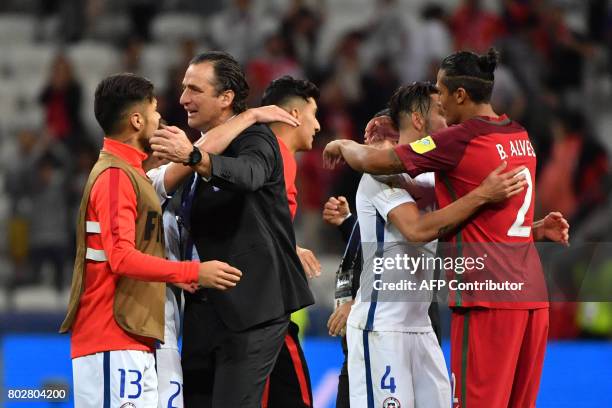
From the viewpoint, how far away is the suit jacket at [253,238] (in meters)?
4.80

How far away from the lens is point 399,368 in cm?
523

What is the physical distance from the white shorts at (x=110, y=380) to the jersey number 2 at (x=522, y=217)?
1687 millimetres

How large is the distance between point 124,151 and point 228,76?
581 millimetres

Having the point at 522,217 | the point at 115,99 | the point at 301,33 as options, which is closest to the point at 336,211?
the point at 522,217

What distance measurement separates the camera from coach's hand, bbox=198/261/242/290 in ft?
15.1

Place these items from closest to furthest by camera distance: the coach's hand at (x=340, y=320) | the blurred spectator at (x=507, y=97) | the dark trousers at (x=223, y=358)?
the dark trousers at (x=223, y=358) → the coach's hand at (x=340, y=320) → the blurred spectator at (x=507, y=97)

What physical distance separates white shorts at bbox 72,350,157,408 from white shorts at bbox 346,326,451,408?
1.07 meters

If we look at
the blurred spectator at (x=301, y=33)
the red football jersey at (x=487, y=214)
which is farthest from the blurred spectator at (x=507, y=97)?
the red football jersey at (x=487, y=214)

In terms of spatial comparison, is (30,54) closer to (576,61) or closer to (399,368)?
(576,61)

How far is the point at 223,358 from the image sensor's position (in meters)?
4.84

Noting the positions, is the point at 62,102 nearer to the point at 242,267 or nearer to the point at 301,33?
the point at 301,33

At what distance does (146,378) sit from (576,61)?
8.80 meters

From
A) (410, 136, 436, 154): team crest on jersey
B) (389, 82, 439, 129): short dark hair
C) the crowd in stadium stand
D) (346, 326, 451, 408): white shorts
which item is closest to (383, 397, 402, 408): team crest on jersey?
(346, 326, 451, 408): white shorts

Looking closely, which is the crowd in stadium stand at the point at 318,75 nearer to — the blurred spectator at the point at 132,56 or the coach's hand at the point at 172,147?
the blurred spectator at the point at 132,56
